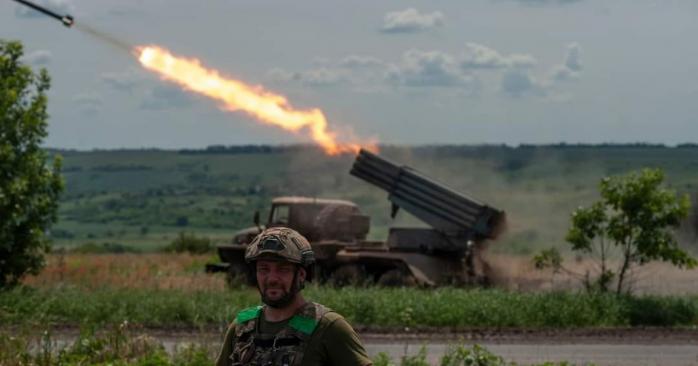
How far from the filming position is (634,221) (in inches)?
1033

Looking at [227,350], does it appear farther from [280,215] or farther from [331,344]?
[280,215]

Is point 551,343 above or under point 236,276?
under

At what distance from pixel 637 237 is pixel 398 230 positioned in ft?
23.3

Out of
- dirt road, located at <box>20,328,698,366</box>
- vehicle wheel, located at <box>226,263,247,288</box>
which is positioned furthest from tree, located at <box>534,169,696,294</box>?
vehicle wheel, located at <box>226,263,247,288</box>

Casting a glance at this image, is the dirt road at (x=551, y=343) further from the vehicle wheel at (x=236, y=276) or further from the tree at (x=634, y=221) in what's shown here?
the vehicle wheel at (x=236, y=276)

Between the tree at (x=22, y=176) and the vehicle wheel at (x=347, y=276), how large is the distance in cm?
682

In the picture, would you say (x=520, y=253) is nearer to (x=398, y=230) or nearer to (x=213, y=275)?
(x=398, y=230)

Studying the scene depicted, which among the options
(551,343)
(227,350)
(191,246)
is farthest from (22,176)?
(191,246)

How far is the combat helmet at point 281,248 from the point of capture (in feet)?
22.1

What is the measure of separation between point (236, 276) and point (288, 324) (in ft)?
81.0

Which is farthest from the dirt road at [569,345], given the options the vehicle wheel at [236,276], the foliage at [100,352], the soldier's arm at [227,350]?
the soldier's arm at [227,350]

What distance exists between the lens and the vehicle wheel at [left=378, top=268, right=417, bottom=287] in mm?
29719

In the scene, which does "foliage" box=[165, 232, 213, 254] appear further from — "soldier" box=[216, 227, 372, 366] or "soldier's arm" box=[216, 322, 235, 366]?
"soldier" box=[216, 227, 372, 366]

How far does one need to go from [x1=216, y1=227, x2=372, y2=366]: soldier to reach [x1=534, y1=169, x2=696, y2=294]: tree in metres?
19.9
